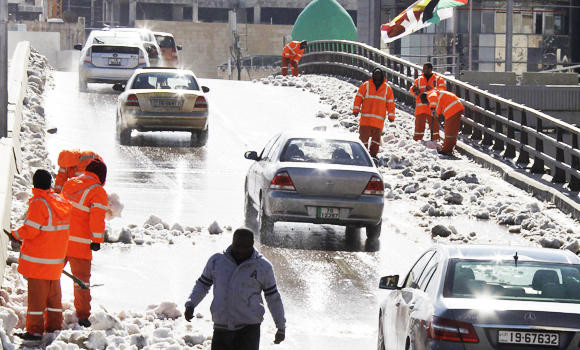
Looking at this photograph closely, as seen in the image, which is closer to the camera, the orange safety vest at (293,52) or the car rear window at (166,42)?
Answer: the car rear window at (166,42)

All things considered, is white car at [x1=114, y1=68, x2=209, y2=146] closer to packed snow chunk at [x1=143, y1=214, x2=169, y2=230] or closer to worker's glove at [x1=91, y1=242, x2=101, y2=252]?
packed snow chunk at [x1=143, y1=214, x2=169, y2=230]

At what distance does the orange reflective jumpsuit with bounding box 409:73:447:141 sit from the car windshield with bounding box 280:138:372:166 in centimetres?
1047

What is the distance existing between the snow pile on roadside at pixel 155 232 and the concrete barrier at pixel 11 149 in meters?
1.52

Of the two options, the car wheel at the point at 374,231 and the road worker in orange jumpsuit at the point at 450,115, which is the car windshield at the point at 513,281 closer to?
the car wheel at the point at 374,231

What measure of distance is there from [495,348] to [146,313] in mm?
4638

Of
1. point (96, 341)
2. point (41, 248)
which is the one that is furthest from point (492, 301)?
point (41, 248)

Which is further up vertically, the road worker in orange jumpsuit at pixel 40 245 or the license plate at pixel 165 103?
the license plate at pixel 165 103

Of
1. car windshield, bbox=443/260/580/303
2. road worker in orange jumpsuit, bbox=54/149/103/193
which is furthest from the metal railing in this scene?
car windshield, bbox=443/260/580/303

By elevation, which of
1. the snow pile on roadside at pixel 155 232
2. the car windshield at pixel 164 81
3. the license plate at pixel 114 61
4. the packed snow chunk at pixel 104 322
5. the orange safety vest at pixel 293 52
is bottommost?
the snow pile on roadside at pixel 155 232

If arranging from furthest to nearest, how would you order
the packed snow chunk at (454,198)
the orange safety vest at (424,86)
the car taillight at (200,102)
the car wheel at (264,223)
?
the orange safety vest at (424,86)
the car taillight at (200,102)
the packed snow chunk at (454,198)
the car wheel at (264,223)

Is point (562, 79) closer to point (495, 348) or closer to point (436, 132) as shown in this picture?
point (436, 132)

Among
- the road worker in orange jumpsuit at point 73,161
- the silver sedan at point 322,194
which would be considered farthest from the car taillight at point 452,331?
the silver sedan at point 322,194

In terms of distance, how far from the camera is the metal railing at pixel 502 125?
2159 centimetres

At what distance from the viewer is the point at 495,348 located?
7.41 metres
